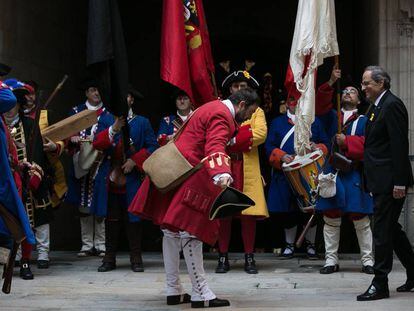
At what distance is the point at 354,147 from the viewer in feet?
30.8

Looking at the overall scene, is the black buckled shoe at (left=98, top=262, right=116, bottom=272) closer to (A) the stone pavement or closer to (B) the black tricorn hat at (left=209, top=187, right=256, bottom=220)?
(A) the stone pavement

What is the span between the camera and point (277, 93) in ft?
49.2

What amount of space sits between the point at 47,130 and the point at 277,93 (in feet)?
19.0

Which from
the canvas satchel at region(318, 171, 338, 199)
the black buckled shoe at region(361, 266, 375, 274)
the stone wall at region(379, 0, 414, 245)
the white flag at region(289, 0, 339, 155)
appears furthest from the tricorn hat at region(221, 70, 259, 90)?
the black buckled shoe at region(361, 266, 375, 274)

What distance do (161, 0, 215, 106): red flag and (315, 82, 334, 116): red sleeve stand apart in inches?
47.0

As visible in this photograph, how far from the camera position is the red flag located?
9.92 m

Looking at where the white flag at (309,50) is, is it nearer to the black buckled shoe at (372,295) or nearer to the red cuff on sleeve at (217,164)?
the black buckled shoe at (372,295)

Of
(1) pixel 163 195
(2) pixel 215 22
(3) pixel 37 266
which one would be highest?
(2) pixel 215 22

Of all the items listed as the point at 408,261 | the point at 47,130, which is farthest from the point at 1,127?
the point at 408,261

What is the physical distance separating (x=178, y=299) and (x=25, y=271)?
7.44ft

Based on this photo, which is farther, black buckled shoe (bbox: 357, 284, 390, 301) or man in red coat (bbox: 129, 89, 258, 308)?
black buckled shoe (bbox: 357, 284, 390, 301)

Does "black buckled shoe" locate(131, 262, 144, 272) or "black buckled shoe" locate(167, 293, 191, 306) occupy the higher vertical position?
"black buckled shoe" locate(167, 293, 191, 306)

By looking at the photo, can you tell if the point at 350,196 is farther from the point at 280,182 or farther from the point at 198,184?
the point at 198,184

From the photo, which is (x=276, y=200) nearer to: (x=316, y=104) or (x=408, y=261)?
(x=316, y=104)
